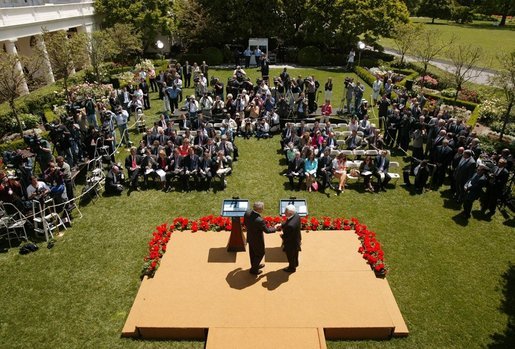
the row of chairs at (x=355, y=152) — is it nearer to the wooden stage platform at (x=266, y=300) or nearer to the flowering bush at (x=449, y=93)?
the wooden stage platform at (x=266, y=300)

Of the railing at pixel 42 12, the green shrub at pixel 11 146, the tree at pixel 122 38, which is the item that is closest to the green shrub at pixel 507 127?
the green shrub at pixel 11 146

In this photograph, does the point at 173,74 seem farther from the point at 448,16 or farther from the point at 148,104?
the point at 448,16

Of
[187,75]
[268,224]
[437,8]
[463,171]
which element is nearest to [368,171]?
[463,171]

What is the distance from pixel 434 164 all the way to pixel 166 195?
9.34 metres

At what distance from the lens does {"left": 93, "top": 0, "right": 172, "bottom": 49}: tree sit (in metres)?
31.1

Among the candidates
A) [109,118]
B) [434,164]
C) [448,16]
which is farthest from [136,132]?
[448,16]

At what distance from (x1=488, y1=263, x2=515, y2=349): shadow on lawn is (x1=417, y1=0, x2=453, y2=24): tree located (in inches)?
3063

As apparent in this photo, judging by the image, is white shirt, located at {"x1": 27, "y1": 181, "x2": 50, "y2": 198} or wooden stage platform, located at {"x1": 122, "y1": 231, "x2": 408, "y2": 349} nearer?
wooden stage platform, located at {"x1": 122, "y1": 231, "x2": 408, "y2": 349}

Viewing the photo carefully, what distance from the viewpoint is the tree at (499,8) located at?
67.7 metres

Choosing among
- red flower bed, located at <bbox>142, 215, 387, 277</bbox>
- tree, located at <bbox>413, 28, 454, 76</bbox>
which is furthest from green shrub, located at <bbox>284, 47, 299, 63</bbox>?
red flower bed, located at <bbox>142, 215, 387, 277</bbox>

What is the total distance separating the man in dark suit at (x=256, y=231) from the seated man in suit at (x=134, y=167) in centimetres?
616

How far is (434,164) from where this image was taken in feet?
43.8

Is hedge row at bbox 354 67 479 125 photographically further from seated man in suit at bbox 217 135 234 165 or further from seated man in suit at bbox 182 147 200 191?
seated man in suit at bbox 182 147 200 191

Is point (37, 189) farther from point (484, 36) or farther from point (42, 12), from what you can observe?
point (484, 36)
